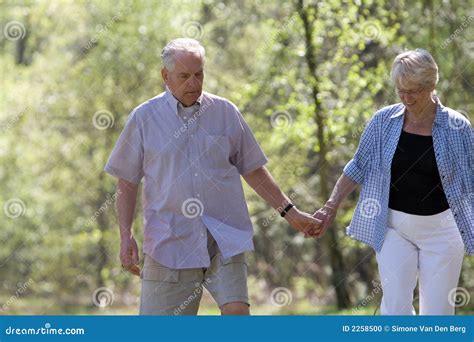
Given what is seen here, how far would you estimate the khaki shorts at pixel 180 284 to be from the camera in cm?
563

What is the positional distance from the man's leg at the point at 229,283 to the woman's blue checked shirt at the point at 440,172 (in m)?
0.68

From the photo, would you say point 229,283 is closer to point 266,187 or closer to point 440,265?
point 266,187

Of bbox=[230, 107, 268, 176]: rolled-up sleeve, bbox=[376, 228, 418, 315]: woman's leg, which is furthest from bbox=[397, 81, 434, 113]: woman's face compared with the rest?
bbox=[230, 107, 268, 176]: rolled-up sleeve

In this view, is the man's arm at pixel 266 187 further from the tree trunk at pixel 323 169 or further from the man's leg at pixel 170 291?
the tree trunk at pixel 323 169

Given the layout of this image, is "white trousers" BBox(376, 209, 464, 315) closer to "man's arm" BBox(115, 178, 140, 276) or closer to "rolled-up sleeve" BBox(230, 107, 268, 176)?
"rolled-up sleeve" BBox(230, 107, 268, 176)

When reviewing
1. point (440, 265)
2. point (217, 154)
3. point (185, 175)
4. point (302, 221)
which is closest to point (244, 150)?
point (217, 154)

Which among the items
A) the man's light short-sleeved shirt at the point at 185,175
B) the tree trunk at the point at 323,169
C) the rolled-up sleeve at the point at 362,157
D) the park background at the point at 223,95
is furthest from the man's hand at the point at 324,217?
the tree trunk at the point at 323,169

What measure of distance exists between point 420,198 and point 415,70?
642 millimetres

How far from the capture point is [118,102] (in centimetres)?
2078
